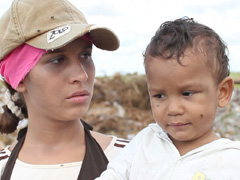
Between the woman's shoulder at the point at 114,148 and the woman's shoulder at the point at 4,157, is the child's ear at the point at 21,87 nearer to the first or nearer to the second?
the woman's shoulder at the point at 4,157

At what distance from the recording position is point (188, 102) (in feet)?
6.19

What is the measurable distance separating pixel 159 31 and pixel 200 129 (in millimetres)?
552

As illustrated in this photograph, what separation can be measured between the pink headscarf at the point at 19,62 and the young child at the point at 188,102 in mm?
692

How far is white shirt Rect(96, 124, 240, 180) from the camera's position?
187 centimetres

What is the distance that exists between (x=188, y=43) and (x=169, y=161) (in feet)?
1.94

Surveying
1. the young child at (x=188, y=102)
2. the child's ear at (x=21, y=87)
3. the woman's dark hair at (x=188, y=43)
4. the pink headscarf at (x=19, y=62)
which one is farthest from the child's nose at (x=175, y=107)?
the child's ear at (x=21, y=87)

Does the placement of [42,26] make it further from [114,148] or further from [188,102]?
[188,102]

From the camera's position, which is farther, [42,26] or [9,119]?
[9,119]

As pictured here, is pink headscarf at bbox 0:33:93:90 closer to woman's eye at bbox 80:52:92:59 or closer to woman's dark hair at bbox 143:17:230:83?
woman's eye at bbox 80:52:92:59

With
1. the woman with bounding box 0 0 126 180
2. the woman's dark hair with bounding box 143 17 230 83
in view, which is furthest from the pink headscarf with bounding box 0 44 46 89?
the woman's dark hair with bounding box 143 17 230 83

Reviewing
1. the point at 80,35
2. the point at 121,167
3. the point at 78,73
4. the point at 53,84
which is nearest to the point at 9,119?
the point at 53,84

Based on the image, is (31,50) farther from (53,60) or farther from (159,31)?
(159,31)

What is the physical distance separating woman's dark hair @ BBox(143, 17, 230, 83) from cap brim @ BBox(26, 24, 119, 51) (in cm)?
41

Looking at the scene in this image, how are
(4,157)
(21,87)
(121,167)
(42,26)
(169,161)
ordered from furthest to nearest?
(4,157) → (21,87) → (42,26) → (121,167) → (169,161)
